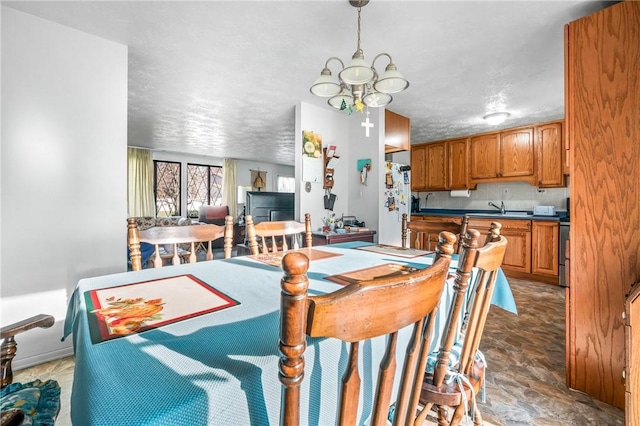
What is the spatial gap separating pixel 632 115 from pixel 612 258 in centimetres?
72

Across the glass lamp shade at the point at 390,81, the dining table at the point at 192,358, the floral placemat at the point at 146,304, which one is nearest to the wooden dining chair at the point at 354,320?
the dining table at the point at 192,358

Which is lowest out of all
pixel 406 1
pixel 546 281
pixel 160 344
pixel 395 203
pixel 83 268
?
pixel 546 281

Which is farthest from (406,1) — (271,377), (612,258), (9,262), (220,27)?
(9,262)

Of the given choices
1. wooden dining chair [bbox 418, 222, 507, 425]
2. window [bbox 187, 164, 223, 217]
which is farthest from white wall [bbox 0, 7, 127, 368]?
window [bbox 187, 164, 223, 217]

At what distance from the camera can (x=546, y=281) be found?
3697 millimetres

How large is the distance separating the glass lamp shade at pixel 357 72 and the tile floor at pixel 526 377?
1.86 m

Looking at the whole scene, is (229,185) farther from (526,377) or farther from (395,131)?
(526,377)

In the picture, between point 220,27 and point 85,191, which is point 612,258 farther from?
point 85,191

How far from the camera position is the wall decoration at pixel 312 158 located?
3.21m

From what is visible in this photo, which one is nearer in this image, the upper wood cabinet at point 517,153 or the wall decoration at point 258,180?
the upper wood cabinet at point 517,153

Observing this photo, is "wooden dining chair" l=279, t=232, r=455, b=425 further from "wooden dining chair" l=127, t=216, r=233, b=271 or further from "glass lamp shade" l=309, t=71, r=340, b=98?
"glass lamp shade" l=309, t=71, r=340, b=98

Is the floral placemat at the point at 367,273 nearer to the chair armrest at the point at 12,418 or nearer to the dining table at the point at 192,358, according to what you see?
the dining table at the point at 192,358

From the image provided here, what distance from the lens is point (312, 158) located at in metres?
3.28

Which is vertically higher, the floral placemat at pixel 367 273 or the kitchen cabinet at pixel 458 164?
the kitchen cabinet at pixel 458 164
